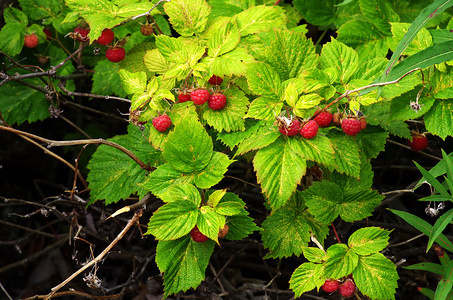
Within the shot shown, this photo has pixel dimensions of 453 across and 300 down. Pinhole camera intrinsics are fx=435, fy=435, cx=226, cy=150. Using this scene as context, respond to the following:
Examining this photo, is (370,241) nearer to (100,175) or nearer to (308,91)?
(308,91)

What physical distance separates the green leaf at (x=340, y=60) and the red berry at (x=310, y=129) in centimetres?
30

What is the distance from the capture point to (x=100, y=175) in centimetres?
182

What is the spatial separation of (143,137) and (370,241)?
0.93 metres

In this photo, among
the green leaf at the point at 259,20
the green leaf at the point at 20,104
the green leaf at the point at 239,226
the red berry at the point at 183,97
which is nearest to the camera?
the green leaf at the point at 239,226

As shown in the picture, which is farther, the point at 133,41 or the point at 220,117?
the point at 133,41

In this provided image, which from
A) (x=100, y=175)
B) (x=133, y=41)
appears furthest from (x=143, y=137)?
(x=133, y=41)

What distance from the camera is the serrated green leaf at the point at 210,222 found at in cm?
129

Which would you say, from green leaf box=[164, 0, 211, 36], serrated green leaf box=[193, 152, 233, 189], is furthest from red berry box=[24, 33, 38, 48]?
serrated green leaf box=[193, 152, 233, 189]

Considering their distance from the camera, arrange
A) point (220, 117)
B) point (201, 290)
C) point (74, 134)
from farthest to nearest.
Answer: point (74, 134), point (201, 290), point (220, 117)

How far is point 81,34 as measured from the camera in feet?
6.19

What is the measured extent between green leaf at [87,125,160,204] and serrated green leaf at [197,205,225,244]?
1.17 feet

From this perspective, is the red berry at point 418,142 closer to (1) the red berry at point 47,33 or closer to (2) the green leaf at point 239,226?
(2) the green leaf at point 239,226

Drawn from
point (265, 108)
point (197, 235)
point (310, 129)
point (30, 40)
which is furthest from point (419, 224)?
point (30, 40)

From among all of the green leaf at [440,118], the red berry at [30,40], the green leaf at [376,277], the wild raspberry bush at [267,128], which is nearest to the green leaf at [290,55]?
the wild raspberry bush at [267,128]
